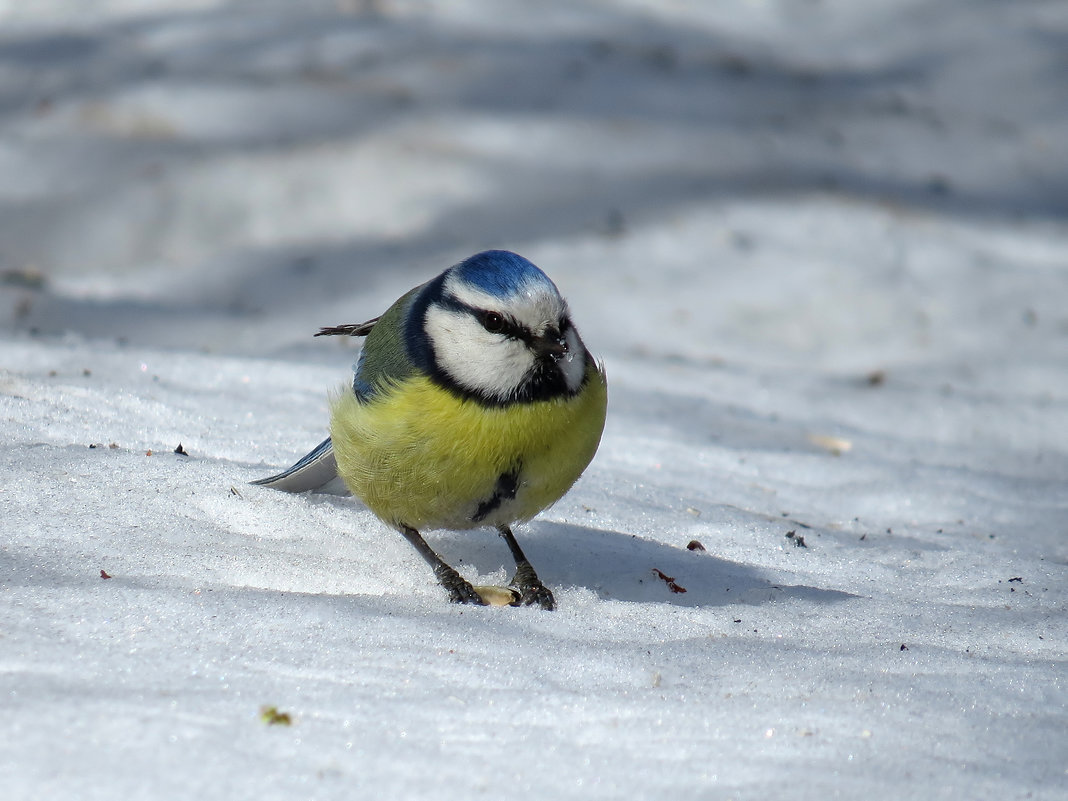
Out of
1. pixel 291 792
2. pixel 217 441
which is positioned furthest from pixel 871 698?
pixel 217 441

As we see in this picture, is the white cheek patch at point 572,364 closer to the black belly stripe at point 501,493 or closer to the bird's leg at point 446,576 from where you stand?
the black belly stripe at point 501,493

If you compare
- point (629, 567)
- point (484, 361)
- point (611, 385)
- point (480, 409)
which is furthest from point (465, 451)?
point (611, 385)

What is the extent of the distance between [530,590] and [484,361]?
631 mm

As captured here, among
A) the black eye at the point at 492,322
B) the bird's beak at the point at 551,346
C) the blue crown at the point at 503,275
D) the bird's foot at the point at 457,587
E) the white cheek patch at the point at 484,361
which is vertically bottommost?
the bird's foot at the point at 457,587

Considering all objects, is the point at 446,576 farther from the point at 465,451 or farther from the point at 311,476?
the point at 311,476

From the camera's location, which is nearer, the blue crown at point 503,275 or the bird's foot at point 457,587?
the blue crown at point 503,275

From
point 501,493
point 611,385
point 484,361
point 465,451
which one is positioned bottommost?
point 611,385

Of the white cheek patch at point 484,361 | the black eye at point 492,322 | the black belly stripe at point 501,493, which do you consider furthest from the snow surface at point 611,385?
the black eye at point 492,322

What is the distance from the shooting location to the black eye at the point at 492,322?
2500mm

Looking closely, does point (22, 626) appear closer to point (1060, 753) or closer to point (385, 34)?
point (1060, 753)

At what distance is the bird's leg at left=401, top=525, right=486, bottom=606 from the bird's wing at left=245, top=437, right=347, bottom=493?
1.08 feet

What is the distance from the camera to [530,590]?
2.75 m

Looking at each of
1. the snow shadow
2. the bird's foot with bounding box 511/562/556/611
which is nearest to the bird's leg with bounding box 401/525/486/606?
the bird's foot with bounding box 511/562/556/611

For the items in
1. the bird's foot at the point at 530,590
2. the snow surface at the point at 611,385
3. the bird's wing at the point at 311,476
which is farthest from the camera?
the bird's wing at the point at 311,476
